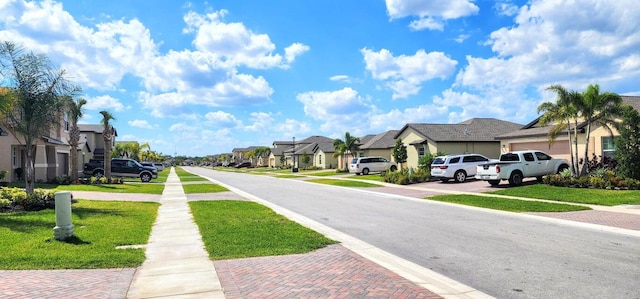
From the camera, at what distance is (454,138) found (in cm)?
3919

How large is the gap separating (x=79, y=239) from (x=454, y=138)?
34.0 metres

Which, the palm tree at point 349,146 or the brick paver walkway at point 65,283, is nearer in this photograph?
the brick paver walkway at point 65,283

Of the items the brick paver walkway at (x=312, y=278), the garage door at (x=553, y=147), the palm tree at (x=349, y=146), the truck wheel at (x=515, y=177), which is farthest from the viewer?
the palm tree at (x=349, y=146)

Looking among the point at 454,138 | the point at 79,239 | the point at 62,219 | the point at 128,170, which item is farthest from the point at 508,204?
the point at 128,170

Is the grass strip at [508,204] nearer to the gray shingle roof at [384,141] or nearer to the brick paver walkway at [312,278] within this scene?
the brick paver walkway at [312,278]

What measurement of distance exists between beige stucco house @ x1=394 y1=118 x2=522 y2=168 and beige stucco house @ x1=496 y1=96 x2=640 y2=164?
20.3 feet

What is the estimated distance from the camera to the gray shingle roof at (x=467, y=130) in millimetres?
39469

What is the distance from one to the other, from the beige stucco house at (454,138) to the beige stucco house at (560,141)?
6.20m

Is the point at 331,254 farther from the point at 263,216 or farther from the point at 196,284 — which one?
the point at 263,216

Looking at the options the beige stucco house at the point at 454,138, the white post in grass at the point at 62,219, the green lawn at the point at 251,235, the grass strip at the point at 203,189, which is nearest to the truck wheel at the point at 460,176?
the beige stucco house at the point at 454,138

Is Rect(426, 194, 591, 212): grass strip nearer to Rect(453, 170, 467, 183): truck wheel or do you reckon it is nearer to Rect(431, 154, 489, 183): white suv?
Rect(431, 154, 489, 183): white suv

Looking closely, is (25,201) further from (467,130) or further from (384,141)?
(384,141)

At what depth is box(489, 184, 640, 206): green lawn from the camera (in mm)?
16828

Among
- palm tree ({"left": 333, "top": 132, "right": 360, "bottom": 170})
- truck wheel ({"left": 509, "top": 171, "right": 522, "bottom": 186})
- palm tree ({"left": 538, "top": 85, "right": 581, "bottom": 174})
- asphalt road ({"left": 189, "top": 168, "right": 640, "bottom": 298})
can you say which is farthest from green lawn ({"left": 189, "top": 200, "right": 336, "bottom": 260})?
palm tree ({"left": 333, "top": 132, "right": 360, "bottom": 170})
